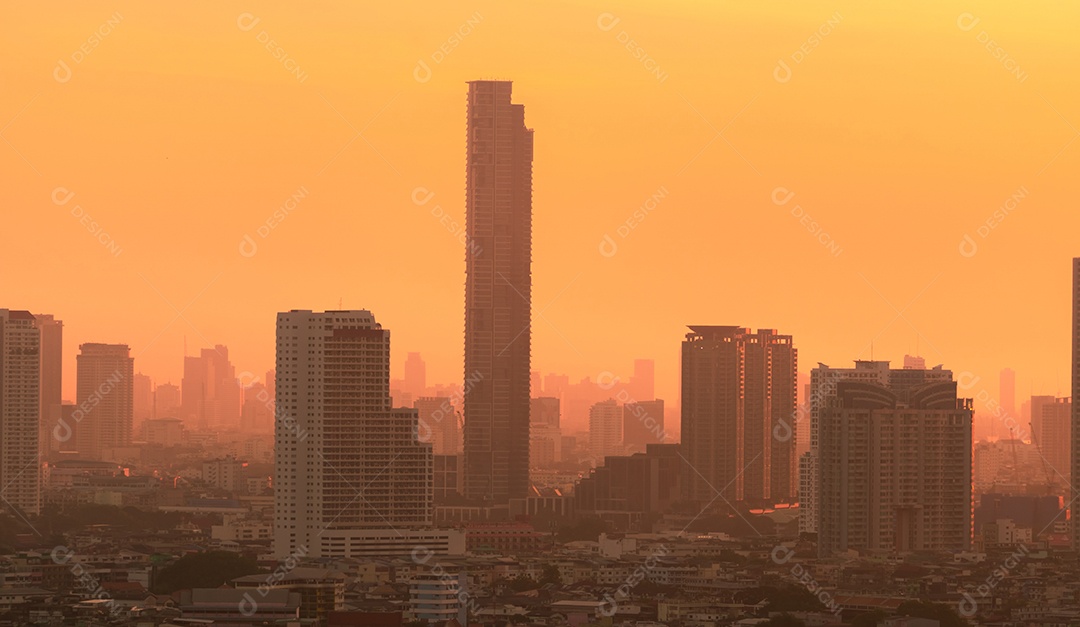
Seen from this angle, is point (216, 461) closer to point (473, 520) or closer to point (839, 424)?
point (473, 520)

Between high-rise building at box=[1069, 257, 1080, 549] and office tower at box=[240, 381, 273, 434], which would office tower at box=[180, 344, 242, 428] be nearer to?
office tower at box=[240, 381, 273, 434]

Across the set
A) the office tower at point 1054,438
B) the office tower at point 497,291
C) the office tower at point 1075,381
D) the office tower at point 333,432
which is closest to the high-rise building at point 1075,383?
the office tower at point 1075,381

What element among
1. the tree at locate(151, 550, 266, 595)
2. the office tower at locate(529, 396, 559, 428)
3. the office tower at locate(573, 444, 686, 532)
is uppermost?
the office tower at locate(529, 396, 559, 428)

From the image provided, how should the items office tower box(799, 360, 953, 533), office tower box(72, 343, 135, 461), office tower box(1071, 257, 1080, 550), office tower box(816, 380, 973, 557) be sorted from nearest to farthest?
office tower box(816, 380, 973, 557) < office tower box(1071, 257, 1080, 550) < office tower box(799, 360, 953, 533) < office tower box(72, 343, 135, 461)

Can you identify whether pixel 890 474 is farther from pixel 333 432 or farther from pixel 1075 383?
pixel 333 432

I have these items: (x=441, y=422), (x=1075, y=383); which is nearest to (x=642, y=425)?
(x=441, y=422)

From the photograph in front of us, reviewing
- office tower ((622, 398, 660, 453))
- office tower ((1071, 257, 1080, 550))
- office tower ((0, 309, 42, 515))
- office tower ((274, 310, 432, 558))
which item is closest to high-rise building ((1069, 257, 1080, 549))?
office tower ((1071, 257, 1080, 550))
